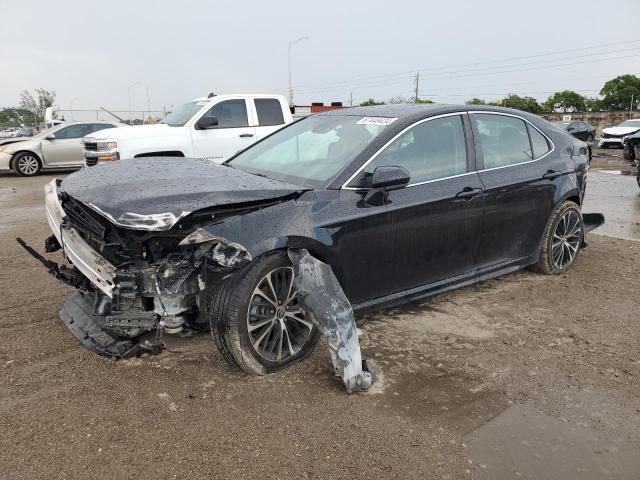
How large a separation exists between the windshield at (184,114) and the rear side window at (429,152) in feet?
20.9

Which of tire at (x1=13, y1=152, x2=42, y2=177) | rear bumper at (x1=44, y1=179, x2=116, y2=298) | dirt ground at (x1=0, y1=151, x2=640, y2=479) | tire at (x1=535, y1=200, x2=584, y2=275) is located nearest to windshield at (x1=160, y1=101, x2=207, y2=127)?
dirt ground at (x1=0, y1=151, x2=640, y2=479)

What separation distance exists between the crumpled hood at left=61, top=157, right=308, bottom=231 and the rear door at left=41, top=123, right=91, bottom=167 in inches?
498

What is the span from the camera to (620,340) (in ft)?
13.2

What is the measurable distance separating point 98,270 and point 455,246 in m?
2.63

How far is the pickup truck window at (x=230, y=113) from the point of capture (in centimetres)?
983

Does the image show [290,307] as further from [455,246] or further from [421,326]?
[455,246]

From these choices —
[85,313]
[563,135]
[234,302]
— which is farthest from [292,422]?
[563,135]

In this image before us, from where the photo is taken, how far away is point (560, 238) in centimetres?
537

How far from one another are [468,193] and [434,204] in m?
0.42

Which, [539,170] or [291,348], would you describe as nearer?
[291,348]

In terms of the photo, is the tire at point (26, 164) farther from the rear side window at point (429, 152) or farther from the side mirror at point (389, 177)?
the side mirror at point (389, 177)

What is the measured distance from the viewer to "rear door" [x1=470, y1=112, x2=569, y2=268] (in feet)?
14.8

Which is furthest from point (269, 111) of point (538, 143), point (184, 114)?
point (538, 143)

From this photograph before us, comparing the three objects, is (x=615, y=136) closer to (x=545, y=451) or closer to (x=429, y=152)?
(x=429, y=152)
